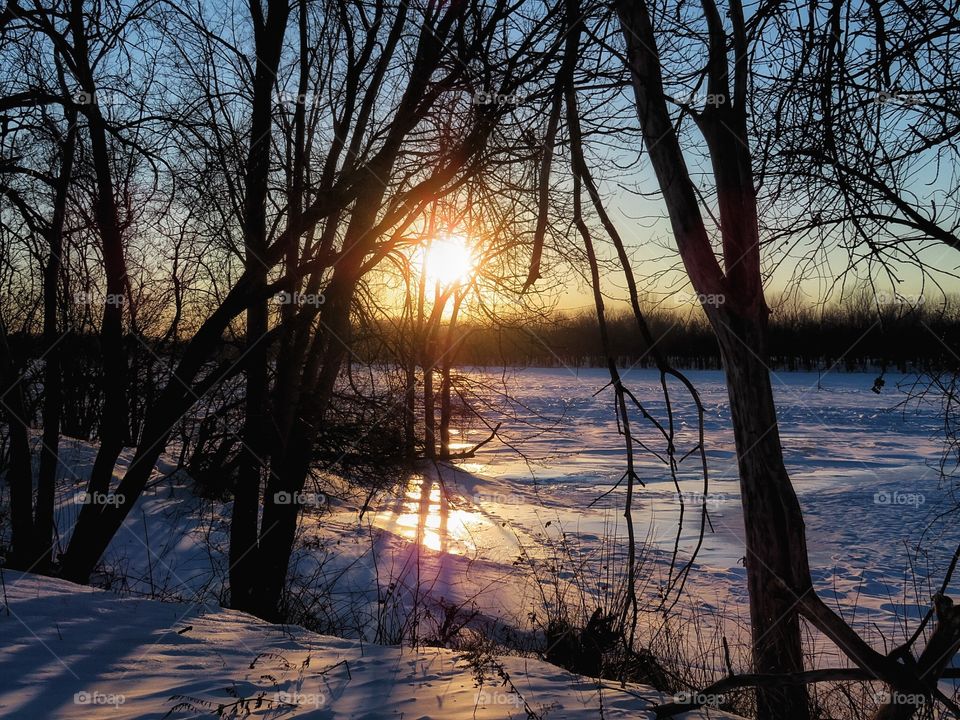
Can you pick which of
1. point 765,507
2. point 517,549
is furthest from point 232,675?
point 517,549

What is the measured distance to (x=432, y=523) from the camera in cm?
1238

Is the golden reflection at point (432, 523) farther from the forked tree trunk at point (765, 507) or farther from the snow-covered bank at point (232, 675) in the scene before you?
the forked tree trunk at point (765, 507)

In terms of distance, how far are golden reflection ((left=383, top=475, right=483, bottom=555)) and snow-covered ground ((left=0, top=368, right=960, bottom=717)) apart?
47 millimetres

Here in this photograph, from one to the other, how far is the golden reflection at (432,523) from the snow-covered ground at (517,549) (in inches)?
1.9

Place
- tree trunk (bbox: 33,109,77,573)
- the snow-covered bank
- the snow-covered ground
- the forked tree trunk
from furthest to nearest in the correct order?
the snow-covered ground, tree trunk (bbox: 33,109,77,573), the forked tree trunk, the snow-covered bank

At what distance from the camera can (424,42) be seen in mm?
5855

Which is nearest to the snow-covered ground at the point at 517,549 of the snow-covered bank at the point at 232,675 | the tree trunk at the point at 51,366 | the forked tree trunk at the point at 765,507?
the snow-covered bank at the point at 232,675

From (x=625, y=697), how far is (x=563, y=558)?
6.58m

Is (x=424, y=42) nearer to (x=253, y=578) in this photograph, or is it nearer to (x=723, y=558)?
Answer: (x=253, y=578)

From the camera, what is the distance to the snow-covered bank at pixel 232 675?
9.84ft

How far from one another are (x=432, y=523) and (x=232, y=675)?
9062 millimetres

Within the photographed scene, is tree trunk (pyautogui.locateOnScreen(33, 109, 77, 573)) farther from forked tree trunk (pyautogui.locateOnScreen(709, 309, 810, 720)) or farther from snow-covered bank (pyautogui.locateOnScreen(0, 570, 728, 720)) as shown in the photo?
forked tree trunk (pyautogui.locateOnScreen(709, 309, 810, 720))

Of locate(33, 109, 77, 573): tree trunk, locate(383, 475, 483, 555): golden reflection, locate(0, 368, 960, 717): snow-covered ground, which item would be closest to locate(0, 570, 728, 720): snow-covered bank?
locate(0, 368, 960, 717): snow-covered ground

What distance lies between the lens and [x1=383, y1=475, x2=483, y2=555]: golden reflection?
10.6 m
